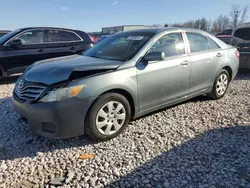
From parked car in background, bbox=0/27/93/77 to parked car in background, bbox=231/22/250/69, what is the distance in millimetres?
5057

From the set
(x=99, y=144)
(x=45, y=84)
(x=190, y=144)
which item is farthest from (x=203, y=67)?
(x=45, y=84)

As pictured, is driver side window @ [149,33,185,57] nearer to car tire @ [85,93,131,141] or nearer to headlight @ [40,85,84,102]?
car tire @ [85,93,131,141]

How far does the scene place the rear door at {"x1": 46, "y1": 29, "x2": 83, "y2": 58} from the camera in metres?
6.85

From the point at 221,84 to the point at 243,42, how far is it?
11.7 feet

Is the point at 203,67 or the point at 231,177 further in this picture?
the point at 203,67

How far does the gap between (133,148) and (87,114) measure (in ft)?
2.58

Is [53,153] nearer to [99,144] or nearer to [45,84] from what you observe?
[99,144]

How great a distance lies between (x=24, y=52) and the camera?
21.0 feet

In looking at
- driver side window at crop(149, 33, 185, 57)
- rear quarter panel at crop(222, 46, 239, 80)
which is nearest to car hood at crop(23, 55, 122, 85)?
driver side window at crop(149, 33, 185, 57)

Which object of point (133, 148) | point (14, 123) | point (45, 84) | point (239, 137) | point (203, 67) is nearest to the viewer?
point (45, 84)

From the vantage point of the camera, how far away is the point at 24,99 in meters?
3.00

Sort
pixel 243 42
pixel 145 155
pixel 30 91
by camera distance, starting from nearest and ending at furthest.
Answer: pixel 145 155 → pixel 30 91 → pixel 243 42

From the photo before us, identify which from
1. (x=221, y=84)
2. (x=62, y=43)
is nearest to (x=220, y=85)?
(x=221, y=84)

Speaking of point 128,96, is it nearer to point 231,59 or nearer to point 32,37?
point 231,59
